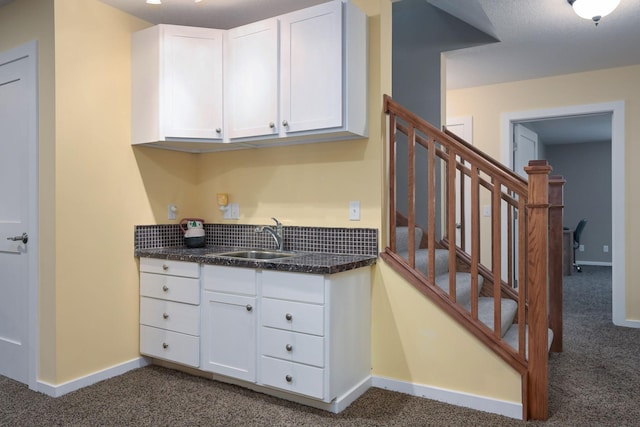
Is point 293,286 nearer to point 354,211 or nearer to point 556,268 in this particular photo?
point 354,211

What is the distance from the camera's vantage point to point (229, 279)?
259 centimetres

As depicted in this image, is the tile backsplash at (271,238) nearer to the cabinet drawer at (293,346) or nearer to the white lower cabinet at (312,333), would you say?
the white lower cabinet at (312,333)

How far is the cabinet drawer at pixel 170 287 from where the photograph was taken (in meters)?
2.74

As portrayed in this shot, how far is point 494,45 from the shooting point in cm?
364

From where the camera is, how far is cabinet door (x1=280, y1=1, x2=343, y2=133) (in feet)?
8.07

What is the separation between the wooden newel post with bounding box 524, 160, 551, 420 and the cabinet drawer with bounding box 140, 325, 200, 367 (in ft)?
6.19

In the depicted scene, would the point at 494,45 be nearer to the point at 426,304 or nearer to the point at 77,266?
the point at 426,304

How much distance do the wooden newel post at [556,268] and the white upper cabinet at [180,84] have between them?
246cm

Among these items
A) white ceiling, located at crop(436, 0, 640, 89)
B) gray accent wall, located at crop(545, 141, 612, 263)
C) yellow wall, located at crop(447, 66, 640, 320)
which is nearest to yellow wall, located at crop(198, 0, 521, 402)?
white ceiling, located at crop(436, 0, 640, 89)

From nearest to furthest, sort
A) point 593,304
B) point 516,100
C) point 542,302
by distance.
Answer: point 542,302, point 516,100, point 593,304

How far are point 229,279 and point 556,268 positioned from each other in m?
2.30

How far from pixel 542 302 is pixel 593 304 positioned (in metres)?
3.47

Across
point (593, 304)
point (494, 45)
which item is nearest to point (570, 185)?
point (593, 304)

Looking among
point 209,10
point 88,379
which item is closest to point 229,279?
point 88,379
